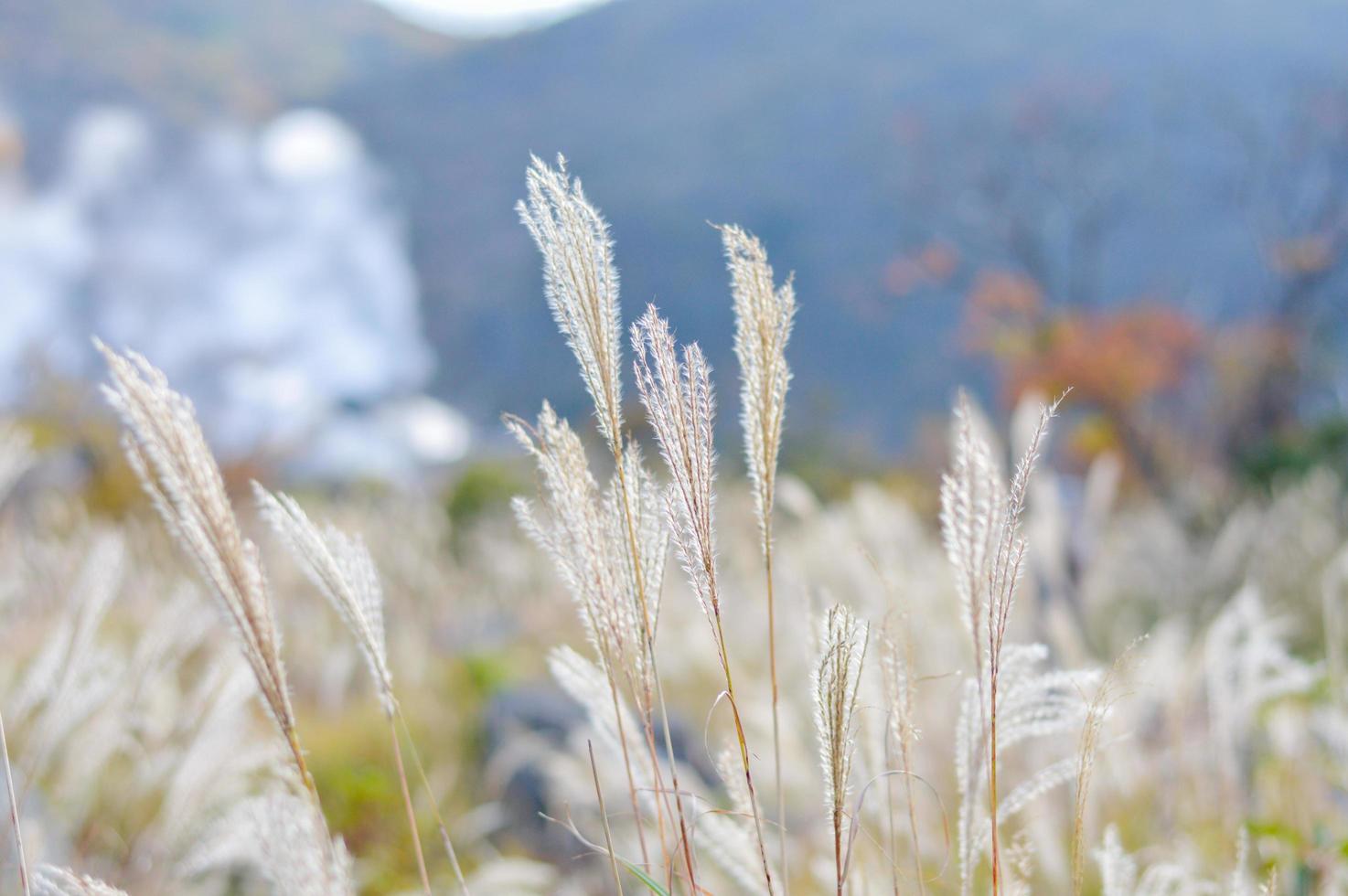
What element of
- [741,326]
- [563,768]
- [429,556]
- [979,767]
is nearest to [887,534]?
[563,768]

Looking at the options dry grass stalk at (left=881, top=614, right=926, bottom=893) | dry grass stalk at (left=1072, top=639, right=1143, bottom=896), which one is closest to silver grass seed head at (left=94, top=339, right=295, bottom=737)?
dry grass stalk at (left=881, top=614, right=926, bottom=893)

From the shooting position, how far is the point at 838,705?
68 cm

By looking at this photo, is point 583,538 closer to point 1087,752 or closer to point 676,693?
point 1087,752

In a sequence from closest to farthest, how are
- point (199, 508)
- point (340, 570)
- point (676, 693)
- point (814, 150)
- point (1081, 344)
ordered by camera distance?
point (199, 508) → point (340, 570) → point (676, 693) → point (1081, 344) → point (814, 150)

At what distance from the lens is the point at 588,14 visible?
1789 inches

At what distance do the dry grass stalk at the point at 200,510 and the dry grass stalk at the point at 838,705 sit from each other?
39cm

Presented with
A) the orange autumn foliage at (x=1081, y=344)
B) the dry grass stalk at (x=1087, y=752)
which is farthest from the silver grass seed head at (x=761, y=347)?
the orange autumn foliage at (x=1081, y=344)

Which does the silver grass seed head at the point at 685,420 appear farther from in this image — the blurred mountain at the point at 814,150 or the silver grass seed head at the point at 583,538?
the blurred mountain at the point at 814,150

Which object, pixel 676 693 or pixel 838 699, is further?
pixel 676 693

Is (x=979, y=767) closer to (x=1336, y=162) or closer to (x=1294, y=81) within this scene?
(x=1336, y=162)

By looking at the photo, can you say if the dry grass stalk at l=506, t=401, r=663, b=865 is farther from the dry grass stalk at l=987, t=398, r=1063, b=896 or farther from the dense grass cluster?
the dry grass stalk at l=987, t=398, r=1063, b=896

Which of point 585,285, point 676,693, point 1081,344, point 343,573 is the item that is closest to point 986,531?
point 585,285

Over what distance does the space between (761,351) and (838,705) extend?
27 centimetres

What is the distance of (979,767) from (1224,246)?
33.5 meters
